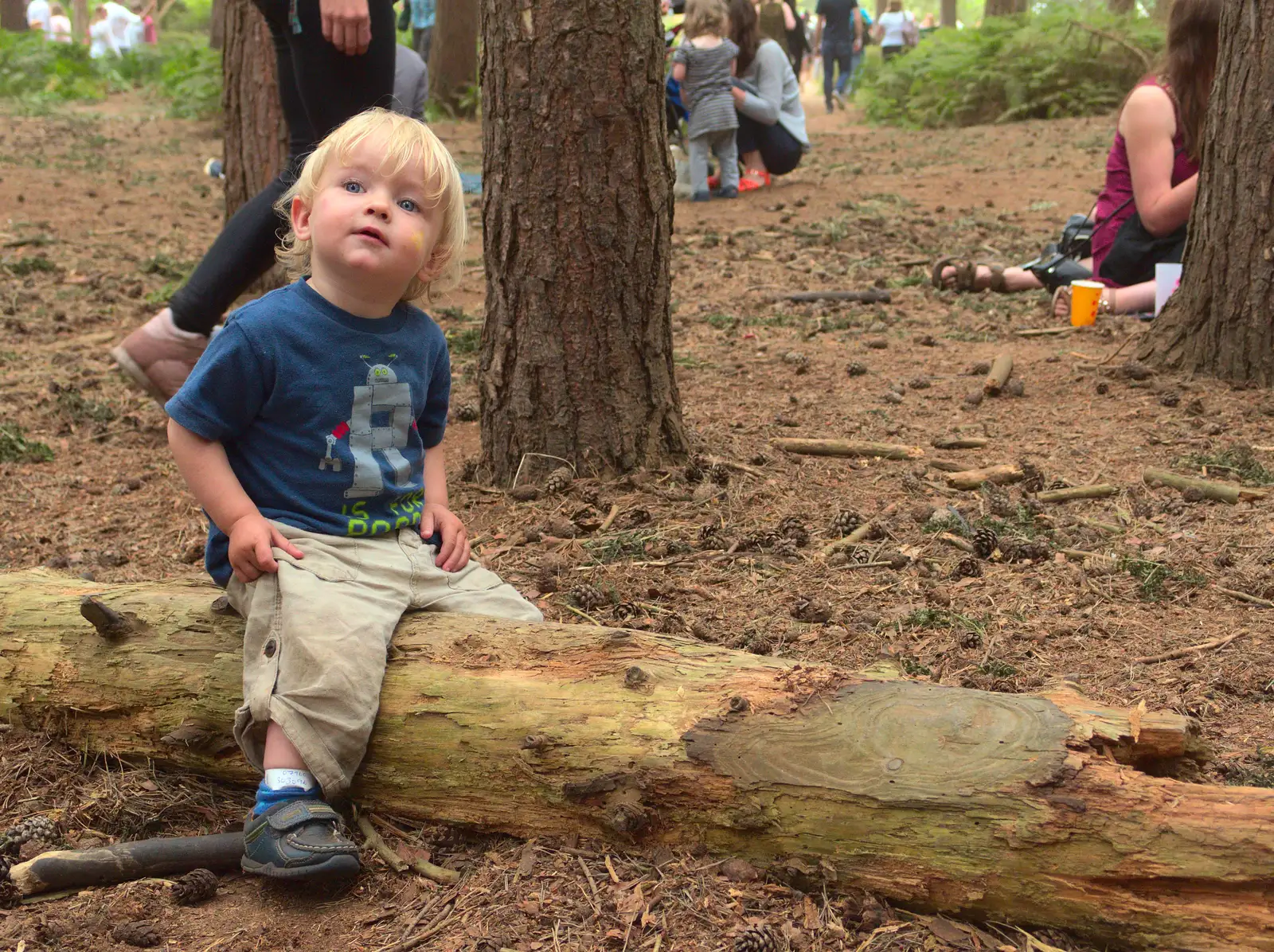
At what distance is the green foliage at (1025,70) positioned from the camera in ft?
50.9

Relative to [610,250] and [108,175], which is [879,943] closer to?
[610,250]

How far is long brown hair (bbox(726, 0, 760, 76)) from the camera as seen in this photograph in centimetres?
1109

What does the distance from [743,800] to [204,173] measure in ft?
39.8

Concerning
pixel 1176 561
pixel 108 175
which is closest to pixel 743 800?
pixel 1176 561

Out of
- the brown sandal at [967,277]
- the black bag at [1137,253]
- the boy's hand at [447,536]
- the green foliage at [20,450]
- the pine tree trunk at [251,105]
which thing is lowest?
the green foliage at [20,450]

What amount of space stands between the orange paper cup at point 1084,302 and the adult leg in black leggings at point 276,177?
3.80 m

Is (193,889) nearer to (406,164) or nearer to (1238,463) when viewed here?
(406,164)

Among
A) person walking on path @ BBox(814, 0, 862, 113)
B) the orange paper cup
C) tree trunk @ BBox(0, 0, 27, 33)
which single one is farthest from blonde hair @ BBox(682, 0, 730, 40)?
tree trunk @ BBox(0, 0, 27, 33)

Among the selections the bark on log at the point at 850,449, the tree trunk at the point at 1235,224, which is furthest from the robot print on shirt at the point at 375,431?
the tree trunk at the point at 1235,224

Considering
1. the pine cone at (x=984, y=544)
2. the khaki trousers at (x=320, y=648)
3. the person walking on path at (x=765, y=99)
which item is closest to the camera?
the khaki trousers at (x=320, y=648)

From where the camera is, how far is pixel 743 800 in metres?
2.20

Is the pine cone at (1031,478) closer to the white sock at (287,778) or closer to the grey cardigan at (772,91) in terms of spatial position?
the white sock at (287,778)

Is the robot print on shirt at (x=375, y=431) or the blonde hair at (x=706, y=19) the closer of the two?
the robot print on shirt at (x=375, y=431)

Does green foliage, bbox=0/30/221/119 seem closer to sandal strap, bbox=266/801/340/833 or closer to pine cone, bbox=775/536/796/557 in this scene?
pine cone, bbox=775/536/796/557
